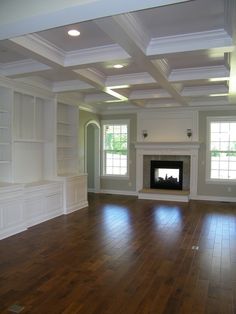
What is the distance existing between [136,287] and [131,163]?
613cm

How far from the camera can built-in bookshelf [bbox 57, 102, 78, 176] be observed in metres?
7.29

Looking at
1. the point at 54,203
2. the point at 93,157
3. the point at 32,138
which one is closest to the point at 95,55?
the point at 32,138

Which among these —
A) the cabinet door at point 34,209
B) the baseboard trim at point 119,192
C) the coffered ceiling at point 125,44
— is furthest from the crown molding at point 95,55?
the baseboard trim at point 119,192

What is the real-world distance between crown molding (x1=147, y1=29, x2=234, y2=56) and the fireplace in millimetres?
5324

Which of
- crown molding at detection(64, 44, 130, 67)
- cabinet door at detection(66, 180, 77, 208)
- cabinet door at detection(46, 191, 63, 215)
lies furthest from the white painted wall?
crown molding at detection(64, 44, 130, 67)

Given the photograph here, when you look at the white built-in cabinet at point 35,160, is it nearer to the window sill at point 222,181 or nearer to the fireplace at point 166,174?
the fireplace at point 166,174

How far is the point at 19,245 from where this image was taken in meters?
4.38

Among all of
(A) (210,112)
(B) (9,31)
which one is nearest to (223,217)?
(A) (210,112)

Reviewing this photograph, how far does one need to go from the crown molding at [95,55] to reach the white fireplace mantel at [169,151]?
16.0ft

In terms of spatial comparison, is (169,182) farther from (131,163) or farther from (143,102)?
(143,102)

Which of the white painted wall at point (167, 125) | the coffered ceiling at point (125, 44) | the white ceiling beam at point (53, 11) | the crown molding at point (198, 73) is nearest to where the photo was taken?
the white ceiling beam at point (53, 11)

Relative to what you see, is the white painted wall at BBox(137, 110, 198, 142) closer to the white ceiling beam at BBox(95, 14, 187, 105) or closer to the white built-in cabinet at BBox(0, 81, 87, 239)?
the white built-in cabinet at BBox(0, 81, 87, 239)

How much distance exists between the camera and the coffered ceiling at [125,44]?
220 cm

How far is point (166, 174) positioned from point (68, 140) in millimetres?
3256
